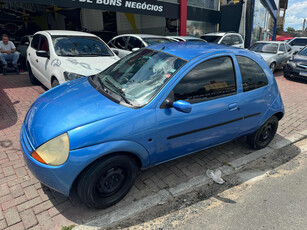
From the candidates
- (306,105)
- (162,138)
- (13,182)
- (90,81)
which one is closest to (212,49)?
(162,138)

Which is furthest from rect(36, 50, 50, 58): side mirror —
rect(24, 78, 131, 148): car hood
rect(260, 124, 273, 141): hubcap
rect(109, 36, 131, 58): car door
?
rect(260, 124, 273, 141): hubcap

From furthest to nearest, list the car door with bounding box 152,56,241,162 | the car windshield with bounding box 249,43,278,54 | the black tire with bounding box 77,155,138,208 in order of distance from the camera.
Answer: the car windshield with bounding box 249,43,278,54, the car door with bounding box 152,56,241,162, the black tire with bounding box 77,155,138,208

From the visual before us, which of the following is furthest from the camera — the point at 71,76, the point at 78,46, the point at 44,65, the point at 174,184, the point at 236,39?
the point at 236,39

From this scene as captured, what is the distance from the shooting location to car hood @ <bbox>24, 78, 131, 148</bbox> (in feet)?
7.28

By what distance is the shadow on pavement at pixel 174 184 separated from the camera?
245cm

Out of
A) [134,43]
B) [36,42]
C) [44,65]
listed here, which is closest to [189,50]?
[44,65]

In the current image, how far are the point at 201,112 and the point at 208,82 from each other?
0.43 meters

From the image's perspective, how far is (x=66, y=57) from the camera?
5.03 metres

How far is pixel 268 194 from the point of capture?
2.86m

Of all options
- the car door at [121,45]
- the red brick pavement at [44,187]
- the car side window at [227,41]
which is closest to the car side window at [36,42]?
the red brick pavement at [44,187]

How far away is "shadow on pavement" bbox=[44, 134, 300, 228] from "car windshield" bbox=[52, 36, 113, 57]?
11.5 feet

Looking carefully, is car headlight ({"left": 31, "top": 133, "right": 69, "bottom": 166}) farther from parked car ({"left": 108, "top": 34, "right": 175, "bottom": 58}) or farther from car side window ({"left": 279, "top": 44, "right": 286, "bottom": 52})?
car side window ({"left": 279, "top": 44, "right": 286, "bottom": 52})

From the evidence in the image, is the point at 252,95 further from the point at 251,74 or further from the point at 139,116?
the point at 139,116

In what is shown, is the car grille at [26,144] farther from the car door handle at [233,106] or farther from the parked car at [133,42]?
the parked car at [133,42]
